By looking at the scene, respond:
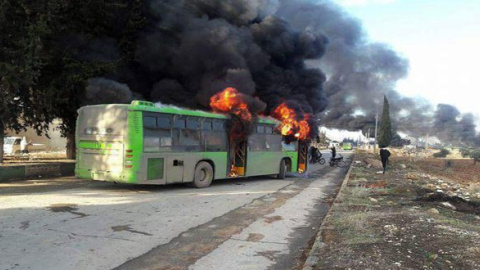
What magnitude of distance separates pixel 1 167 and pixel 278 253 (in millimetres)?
10706

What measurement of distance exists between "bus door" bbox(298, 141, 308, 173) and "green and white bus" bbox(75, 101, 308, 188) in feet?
16.5

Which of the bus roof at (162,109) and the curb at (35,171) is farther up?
the bus roof at (162,109)

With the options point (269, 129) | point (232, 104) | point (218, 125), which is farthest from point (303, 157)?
point (218, 125)

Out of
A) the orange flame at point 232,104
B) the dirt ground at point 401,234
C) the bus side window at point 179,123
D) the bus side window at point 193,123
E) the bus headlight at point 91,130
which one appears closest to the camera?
the dirt ground at point 401,234

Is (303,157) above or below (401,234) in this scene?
above

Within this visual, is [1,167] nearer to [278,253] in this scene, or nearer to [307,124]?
[278,253]

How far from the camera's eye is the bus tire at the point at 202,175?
1297 centimetres

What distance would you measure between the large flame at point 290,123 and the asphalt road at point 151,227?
223 inches

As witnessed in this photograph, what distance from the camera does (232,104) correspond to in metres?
14.7

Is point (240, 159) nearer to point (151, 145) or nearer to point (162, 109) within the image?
point (162, 109)

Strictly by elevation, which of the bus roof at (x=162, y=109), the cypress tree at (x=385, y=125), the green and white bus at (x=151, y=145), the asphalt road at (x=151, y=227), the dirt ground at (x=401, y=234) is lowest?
the asphalt road at (x=151, y=227)

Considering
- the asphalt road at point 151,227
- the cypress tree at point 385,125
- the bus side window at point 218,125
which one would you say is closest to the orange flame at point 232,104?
the bus side window at point 218,125

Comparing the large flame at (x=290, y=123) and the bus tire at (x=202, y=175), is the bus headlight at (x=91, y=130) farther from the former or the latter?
the large flame at (x=290, y=123)

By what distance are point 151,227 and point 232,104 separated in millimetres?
8206
